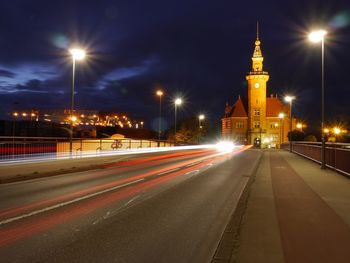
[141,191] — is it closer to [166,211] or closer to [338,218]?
[166,211]

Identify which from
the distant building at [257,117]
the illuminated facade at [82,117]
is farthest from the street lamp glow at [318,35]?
the illuminated facade at [82,117]

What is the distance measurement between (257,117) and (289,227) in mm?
105450

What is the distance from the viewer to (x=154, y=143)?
59594 millimetres

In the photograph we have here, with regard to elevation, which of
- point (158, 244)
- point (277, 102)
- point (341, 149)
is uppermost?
point (277, 102)

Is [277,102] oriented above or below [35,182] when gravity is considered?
above

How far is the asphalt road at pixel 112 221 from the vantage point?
6.22m

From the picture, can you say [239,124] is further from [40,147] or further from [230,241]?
[230,241]

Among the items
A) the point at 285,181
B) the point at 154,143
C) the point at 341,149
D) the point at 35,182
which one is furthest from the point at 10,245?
the point at 154,143

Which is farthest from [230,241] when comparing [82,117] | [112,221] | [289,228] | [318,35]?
[82,117]

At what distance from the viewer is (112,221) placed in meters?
8.55

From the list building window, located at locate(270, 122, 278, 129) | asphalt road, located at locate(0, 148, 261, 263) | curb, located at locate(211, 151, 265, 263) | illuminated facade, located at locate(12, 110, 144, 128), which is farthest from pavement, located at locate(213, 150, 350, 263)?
illuminated facade, located at locate(12, 110, 144, 128)

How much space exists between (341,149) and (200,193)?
845 centimetres

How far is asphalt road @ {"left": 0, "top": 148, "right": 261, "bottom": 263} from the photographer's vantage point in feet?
20.4

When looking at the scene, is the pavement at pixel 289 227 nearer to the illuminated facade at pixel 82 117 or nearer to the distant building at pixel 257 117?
the distant building at pixel 257 117
